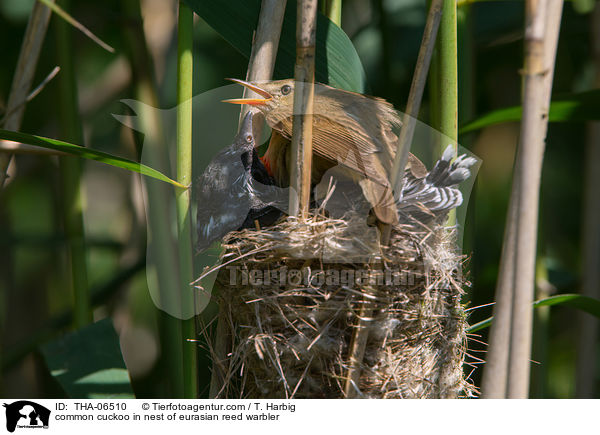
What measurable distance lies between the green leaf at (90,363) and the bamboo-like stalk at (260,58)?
0.16m

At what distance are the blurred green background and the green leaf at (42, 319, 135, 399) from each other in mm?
Result: 650

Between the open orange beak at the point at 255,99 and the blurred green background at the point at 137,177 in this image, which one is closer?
the open orange beak at the point at 255,99

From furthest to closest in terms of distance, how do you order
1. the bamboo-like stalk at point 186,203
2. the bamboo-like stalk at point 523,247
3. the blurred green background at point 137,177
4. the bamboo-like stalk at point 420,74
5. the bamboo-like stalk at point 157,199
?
the blurred green background at point 137,177
the bamboo-like stalk at point 157,199
the bamboo-like stalk at point 186,203
the bamboo-like stalk at point 420,74
the bamboo-like stalk at point 523,247

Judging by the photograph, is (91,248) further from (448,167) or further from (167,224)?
(448,167)

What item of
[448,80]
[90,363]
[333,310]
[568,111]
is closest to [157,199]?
[90,363]

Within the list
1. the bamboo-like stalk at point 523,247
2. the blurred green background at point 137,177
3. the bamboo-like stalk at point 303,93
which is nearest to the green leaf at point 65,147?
the bamboo-like stalk at point 303,93

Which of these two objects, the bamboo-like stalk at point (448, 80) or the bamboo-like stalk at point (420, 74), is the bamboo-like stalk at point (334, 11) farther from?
the bamboo-like stalk at point (420, 74)

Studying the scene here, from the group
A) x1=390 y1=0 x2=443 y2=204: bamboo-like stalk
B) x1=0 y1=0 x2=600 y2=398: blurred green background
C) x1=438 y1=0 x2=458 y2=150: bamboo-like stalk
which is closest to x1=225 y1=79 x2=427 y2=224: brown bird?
x1=438 y1=0 x2=458 y2=150: bamboo-like stalk

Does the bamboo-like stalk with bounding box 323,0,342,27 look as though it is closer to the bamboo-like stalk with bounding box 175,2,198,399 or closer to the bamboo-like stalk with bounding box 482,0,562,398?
the bamboo-like stalk with bounding box 175,2,198,399

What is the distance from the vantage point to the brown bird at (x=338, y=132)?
102 cm

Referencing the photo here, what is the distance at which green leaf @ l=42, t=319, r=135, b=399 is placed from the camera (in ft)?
3.14

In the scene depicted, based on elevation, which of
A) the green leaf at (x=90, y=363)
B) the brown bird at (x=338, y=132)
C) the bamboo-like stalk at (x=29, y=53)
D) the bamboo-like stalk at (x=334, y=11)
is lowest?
the green leaf at (x=90, y=363)

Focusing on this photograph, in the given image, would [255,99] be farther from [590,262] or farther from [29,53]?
[590,262]

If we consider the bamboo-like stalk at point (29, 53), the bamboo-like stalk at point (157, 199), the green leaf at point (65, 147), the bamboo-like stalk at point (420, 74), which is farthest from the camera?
the bamboo-like stalk at point (157, 199)
